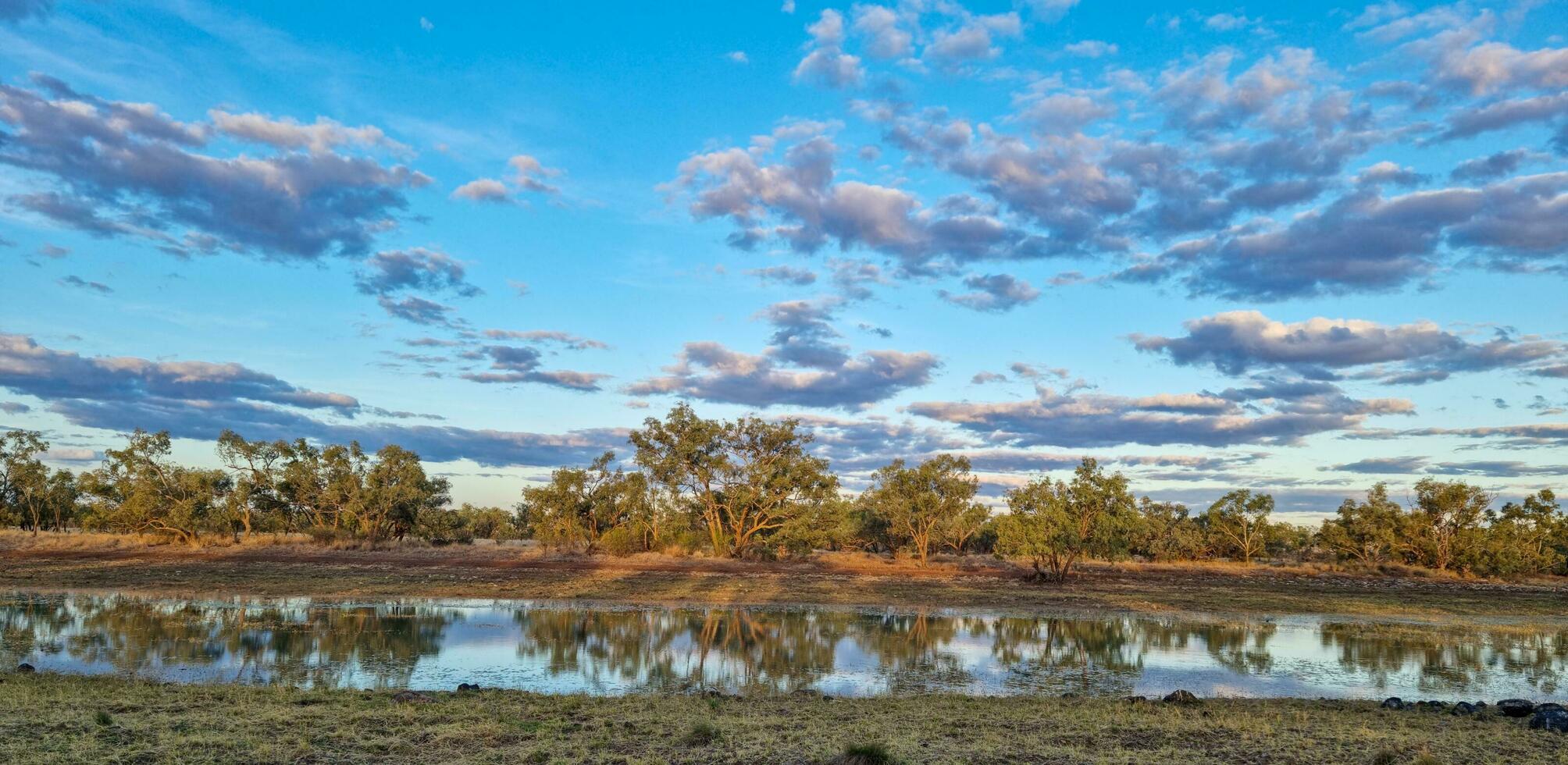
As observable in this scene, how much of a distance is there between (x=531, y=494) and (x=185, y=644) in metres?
42.2

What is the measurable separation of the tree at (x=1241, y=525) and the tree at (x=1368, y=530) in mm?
8366

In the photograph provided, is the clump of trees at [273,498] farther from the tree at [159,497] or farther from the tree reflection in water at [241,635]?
the tree reflection in water at [241,635]

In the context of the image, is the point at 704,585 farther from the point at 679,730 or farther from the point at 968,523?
the point at 968,523

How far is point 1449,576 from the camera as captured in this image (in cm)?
6147

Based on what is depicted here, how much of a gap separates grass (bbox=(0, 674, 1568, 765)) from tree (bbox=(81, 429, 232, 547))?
4760 cm

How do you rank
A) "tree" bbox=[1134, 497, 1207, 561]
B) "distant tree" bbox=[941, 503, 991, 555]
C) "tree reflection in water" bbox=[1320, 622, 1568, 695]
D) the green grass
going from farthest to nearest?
"tree" bbox=[1134, 497, 1207, 561] → "distant tree" bbox=[941, 503, 991, 555] → the green grass → "tree reflection in water" bbox=[1320, 622, 1568, 695]

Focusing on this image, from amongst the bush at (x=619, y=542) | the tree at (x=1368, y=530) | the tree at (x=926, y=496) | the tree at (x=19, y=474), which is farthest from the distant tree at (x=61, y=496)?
the tree at (x=1368, y=530)

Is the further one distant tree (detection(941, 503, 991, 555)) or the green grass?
distant tree (detection(941, 503, 991, 555))

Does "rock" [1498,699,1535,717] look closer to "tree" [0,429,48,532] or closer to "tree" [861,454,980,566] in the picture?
"tree" [861,454,980,566]

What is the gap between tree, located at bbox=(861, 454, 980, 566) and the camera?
62.9 m

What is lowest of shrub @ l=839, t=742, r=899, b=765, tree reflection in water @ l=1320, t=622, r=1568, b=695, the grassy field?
the grassy field

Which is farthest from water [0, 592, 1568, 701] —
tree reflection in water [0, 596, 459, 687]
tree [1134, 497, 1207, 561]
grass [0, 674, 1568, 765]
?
tree [1134, 497, 1207, 561]

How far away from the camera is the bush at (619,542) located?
58.2 meters

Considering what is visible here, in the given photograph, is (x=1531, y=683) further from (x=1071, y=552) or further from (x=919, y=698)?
(x=1071, y=552)
